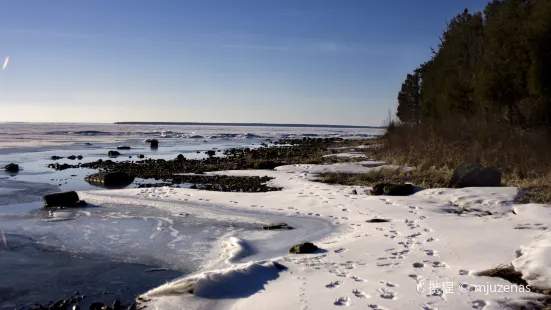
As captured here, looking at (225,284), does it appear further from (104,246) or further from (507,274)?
(104,246)

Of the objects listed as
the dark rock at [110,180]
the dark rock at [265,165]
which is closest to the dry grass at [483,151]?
the dark rock at [265,165]

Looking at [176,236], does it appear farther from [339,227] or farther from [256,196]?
[256,196]

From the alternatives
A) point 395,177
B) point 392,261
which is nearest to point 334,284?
point 392,261

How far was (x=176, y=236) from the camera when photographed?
8.43 m

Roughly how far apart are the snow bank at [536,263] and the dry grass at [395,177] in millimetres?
7060

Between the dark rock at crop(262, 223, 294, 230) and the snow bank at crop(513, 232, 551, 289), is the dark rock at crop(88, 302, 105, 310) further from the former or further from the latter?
the snow bank at crop(513, 232, 551, 289)

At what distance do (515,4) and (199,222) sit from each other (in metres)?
22.0

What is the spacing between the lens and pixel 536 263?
4.62m

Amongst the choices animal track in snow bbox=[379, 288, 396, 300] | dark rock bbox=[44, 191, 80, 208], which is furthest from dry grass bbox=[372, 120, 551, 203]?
dark rock bbox=[44, 191, 80, 208]

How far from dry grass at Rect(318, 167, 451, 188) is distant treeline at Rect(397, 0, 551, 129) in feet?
21.8

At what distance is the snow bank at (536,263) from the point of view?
4.35m

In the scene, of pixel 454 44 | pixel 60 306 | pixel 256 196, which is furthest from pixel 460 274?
pixel 454 44

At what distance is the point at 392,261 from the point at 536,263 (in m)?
1.66

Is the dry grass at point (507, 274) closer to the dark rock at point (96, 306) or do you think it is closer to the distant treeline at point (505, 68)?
the dark rock at point (96, 306)
